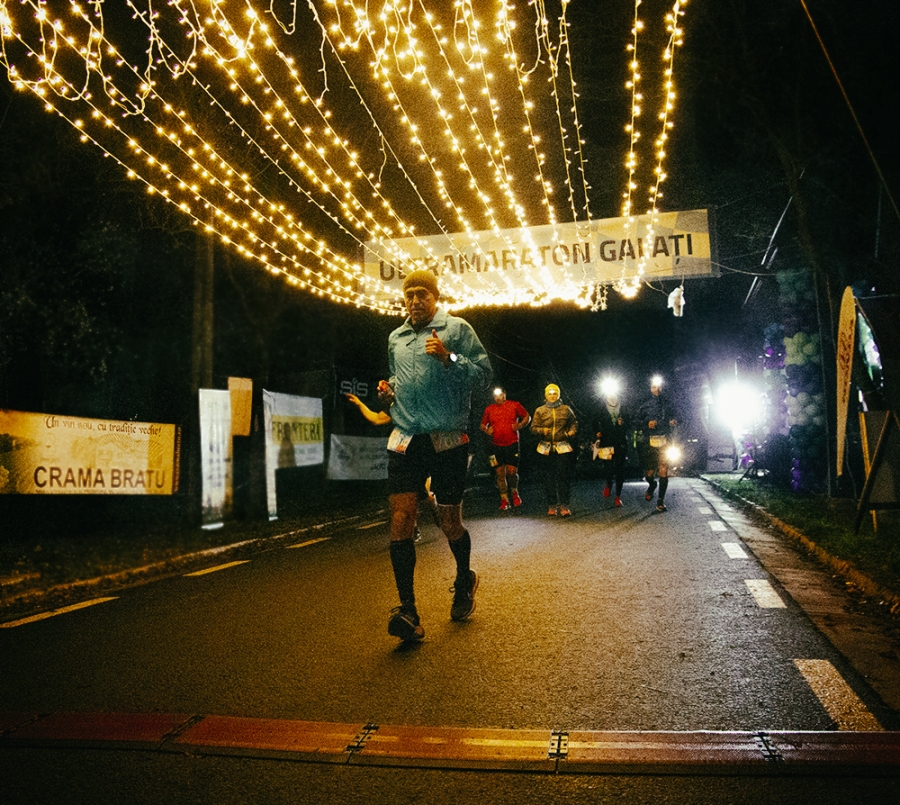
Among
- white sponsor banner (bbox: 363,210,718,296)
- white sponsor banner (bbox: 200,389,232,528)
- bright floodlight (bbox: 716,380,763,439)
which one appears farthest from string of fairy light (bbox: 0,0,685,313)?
bright floodlight (bbox: 716,380,763,439)

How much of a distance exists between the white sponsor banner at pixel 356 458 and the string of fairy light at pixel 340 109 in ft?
9.92

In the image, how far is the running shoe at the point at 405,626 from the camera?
415 centimetres

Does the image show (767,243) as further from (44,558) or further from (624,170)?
(44,558)

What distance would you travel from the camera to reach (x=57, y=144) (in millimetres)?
10359

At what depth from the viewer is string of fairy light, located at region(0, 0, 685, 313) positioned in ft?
25.1

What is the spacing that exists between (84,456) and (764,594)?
7.53 metres

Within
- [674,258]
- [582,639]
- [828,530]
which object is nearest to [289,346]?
[674,258]

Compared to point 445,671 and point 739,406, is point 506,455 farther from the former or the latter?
point 739,406

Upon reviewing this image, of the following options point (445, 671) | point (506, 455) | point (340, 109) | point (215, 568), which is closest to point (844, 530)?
point (506, 455)

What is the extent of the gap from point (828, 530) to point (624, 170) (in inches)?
294

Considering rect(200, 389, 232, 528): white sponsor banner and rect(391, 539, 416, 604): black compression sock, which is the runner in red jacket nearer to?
rect(200, 389, 232, 528): white sponsor banner

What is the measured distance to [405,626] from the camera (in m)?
4.16

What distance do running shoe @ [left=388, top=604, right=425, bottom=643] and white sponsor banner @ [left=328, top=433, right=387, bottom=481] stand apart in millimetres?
10849

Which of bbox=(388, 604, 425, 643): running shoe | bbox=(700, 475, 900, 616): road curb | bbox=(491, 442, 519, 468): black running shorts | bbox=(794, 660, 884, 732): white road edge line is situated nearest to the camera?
bbox=(794, 660, 884, 732): white road edge line
